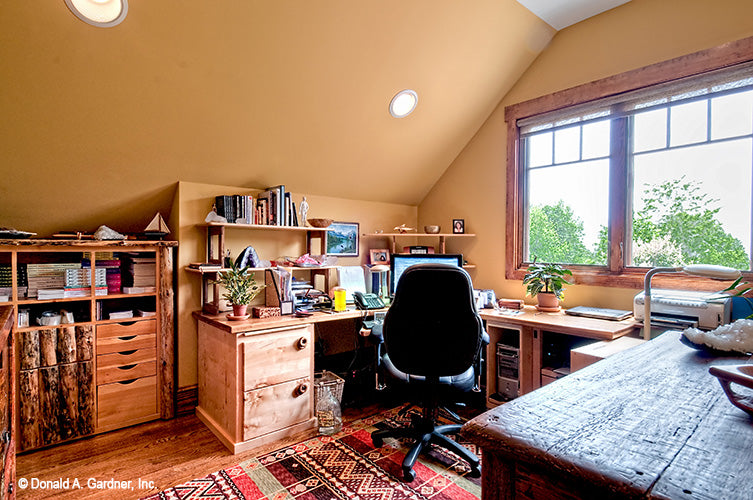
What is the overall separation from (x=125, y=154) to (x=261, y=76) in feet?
3.33

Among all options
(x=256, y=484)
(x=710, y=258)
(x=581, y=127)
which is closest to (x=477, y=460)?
(x=256, y=484)

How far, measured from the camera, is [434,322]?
6.89 feet

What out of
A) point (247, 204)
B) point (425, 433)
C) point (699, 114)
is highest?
point (699, 114)

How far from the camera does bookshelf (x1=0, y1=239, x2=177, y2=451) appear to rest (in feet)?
8.01

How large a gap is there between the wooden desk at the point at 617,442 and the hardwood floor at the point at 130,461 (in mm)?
2101

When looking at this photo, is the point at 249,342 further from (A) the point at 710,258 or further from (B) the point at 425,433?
(A) the point at 710,258

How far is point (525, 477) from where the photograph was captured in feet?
2.18

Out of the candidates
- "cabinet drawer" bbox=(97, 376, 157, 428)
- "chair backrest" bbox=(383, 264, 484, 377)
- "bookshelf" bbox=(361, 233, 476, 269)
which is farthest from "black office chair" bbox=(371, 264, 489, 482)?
"cabinet drawer" bbox=(97, 376, 157, 428)

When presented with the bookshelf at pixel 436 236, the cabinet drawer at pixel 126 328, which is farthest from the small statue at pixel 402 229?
the cabinet drawer at pixel 126 328

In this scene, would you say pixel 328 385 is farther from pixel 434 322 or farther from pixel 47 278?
pixel 47 278

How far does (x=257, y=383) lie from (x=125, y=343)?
3.37 feet

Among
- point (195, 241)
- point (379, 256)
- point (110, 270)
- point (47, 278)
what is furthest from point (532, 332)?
point (47, 278)

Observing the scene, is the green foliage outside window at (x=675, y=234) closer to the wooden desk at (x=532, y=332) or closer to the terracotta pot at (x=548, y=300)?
the terracotta pot at (x=548, y=300)

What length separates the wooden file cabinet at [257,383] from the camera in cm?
246
